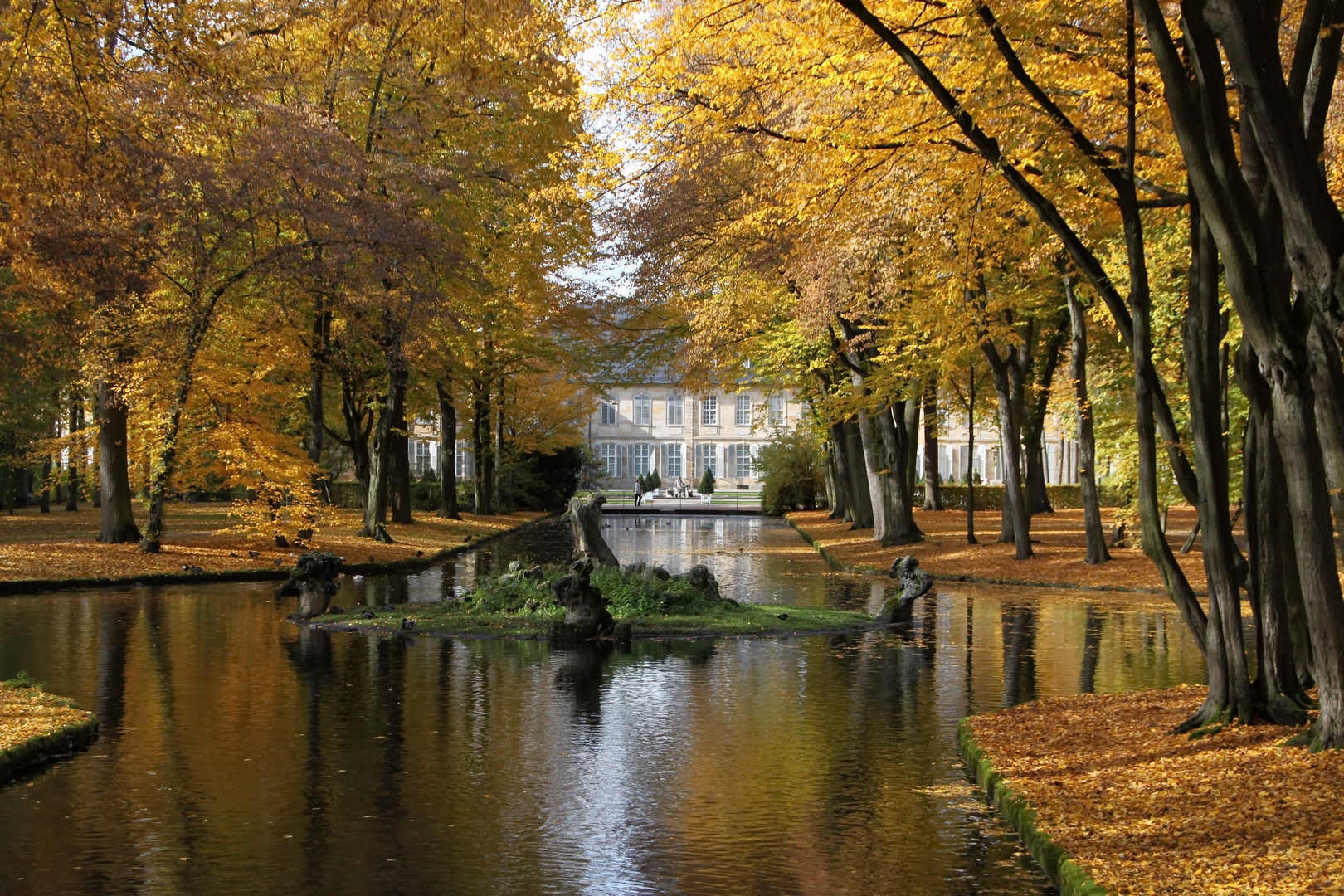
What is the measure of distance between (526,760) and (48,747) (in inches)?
119

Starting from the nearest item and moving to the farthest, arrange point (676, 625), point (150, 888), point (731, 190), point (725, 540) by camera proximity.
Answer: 1. point (150, 888)
2. point (676, 625)
3. point (731, 190)
4. point (725, 540)

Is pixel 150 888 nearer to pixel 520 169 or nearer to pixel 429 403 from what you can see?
pixel 520 169

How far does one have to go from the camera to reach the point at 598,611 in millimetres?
14094

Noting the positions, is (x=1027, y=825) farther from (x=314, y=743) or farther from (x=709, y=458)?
(x=709, y=458)

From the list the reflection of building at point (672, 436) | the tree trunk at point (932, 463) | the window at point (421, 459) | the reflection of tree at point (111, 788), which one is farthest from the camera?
the reflection of building at point (672, 436)

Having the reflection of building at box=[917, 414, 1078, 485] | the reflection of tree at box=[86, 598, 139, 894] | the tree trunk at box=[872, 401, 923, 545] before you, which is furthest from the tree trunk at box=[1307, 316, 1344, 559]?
the reflection of building at box=[917, 414, 1078, 485]

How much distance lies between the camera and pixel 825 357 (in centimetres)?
2952

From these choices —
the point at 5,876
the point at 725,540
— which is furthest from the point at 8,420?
the point at 5,876

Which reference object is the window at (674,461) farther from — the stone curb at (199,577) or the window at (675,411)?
the stone curb at (199,577)

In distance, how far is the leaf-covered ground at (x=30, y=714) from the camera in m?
8.07

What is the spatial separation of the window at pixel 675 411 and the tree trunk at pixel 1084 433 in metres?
56.3

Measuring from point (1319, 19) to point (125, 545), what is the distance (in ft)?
70.1

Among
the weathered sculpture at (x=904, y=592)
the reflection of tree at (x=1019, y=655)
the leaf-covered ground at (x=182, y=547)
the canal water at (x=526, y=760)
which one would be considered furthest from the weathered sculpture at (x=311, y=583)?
the reflection of tree at (x=1019, y=655)

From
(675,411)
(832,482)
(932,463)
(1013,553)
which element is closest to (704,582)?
(1013,553)
